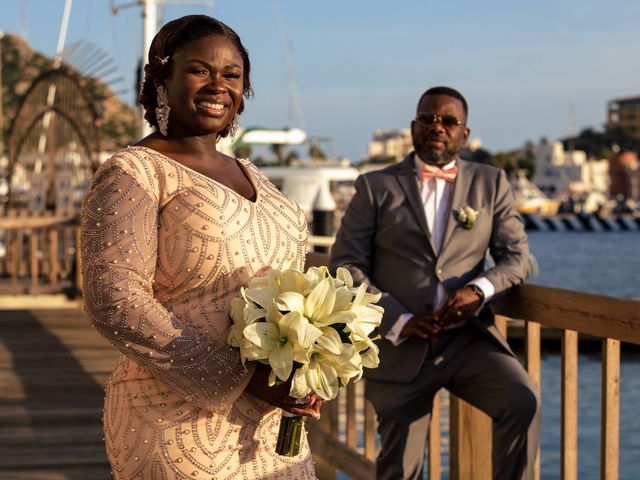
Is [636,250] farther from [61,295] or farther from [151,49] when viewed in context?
[151,49]

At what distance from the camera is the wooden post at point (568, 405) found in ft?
13.2

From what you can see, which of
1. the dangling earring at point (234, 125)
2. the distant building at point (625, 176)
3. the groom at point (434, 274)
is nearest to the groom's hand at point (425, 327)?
the groom at point (434, 274)

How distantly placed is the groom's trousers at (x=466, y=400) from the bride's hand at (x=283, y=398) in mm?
1820

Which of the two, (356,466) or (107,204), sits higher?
(107,204)

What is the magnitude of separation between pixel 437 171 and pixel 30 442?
315cm

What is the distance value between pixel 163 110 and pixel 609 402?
1.87 m

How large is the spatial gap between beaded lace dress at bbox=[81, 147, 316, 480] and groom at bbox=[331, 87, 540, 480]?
5.80ft

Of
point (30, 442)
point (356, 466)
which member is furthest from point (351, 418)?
point (30, 442)

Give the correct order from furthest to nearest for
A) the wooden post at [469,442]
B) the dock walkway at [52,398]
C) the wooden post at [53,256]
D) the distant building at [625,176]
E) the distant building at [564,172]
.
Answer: the distant building at [564,172], the distant building at [625,176], the wooden post at [53,256], the dock walkway at [52,398], the wooden post at [469,442]

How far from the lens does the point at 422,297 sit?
4363 millimetres

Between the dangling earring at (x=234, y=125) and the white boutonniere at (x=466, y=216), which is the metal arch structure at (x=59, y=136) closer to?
the white boutonniere at (x=466, y=216)

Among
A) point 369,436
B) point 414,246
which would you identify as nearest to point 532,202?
point 369,436

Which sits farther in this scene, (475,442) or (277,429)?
(475,442)

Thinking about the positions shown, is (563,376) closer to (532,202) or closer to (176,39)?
(176,39)
